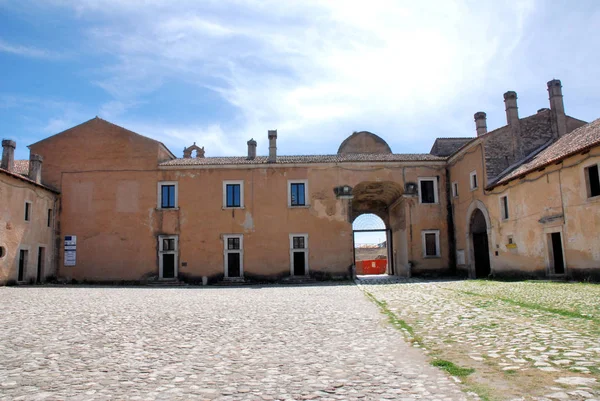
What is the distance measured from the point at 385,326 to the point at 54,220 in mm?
24161

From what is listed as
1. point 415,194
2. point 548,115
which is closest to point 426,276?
point 415,194

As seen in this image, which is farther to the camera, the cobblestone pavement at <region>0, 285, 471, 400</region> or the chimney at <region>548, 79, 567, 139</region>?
the chimney at <region>548, 79, 567, 139</region>

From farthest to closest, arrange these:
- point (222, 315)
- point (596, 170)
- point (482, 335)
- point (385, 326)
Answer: point (596, 170) < point (222, 315) < point (385, 326) < point (482, 335)

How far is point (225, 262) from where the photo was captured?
2662 centimetres

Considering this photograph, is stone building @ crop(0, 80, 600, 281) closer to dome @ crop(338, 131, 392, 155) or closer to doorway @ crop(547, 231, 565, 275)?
doorway @ crop(547, 231, 565, 275)

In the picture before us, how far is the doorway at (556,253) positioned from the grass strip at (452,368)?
15897mm

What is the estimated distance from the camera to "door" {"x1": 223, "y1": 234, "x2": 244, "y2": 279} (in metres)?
26.6

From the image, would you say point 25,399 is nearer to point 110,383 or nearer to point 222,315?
point 110,383

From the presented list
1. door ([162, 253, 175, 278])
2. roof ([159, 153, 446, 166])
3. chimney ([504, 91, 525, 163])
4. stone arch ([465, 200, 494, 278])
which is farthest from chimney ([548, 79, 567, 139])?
door ([162, 253, 175, 278])

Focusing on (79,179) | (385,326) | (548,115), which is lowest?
(385,326)

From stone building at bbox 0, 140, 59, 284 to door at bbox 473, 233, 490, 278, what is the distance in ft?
77.6

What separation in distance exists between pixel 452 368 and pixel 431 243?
76.2 feet

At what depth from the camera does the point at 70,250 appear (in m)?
26.6

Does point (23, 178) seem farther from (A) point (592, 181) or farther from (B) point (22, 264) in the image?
(A) point (592, 181)
